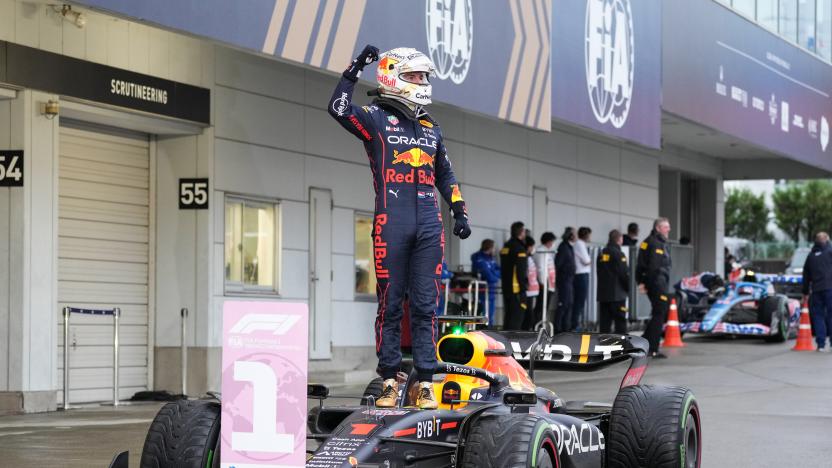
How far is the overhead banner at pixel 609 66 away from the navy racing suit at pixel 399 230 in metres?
12.3

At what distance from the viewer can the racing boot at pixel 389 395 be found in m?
7.28

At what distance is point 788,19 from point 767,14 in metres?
2.18

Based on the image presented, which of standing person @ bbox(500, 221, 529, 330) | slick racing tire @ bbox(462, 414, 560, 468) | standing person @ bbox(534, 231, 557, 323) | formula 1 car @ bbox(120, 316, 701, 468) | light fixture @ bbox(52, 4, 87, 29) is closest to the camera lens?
slick racing tire @ bbox(462, 414, 560, 468)

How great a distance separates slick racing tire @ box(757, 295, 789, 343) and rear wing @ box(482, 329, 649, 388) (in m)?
15.8

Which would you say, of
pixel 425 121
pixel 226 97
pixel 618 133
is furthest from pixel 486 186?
pixel 425 121

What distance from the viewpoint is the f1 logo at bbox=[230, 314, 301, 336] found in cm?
580

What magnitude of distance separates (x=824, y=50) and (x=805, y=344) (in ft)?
48.2

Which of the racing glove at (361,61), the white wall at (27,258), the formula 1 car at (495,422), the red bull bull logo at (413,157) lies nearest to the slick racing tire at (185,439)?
the formula 1 car at (495,422)

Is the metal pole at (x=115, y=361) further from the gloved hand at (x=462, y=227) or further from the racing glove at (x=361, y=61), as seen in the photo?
the racing glove at (x=361, y=61)

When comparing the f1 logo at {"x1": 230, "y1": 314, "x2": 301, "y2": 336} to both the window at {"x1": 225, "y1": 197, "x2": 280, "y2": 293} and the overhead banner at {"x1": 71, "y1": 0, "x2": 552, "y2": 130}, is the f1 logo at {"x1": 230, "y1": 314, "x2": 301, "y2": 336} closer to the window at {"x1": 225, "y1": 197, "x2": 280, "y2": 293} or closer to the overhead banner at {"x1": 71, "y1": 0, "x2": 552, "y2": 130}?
the overhead banner at {"x1": 71, "y1": 0, "x2": 552, "y2": 130}

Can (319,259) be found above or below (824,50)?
below

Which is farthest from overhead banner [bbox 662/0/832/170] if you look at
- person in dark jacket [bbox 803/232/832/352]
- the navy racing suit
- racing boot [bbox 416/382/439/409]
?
racing boot [bbox 416/382/439/409]

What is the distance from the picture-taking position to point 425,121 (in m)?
7.81

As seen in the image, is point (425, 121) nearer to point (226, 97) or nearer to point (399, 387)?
point (399, 387)
